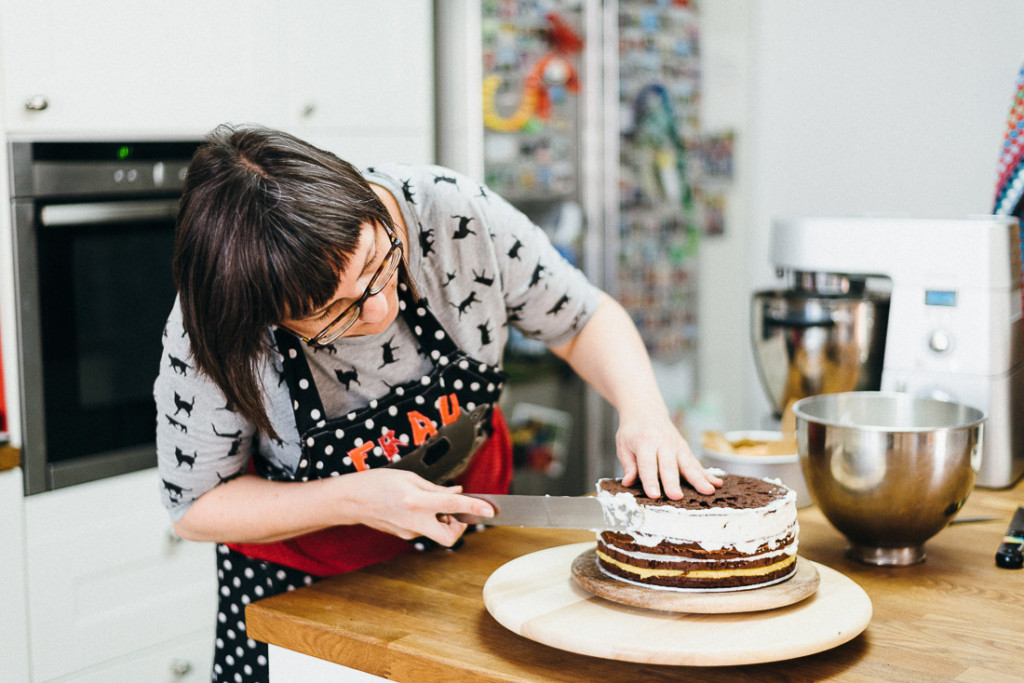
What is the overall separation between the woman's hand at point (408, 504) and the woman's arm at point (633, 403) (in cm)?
19

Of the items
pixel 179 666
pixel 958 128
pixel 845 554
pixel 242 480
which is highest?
pixel 958 128

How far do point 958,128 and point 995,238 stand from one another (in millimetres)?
807

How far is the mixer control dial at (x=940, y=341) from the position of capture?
1544mm

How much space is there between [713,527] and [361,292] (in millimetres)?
419

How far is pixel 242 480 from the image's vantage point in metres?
1.20

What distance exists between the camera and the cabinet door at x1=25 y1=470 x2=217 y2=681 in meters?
1.90

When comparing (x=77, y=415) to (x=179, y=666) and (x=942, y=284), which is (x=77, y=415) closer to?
(x=179, y=666)

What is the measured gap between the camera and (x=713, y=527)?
988 mm

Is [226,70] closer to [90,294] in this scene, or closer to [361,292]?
[90,294]

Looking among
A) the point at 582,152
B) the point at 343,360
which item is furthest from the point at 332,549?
the point at 582,152

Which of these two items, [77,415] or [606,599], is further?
[77,415]

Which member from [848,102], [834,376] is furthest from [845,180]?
[834,376]

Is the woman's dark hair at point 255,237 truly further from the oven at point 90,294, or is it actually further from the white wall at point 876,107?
the white wall at point 876,107

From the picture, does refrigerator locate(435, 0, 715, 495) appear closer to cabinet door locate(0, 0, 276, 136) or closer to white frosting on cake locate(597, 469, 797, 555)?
cabinet door locate(0, 0, 276, 136)
